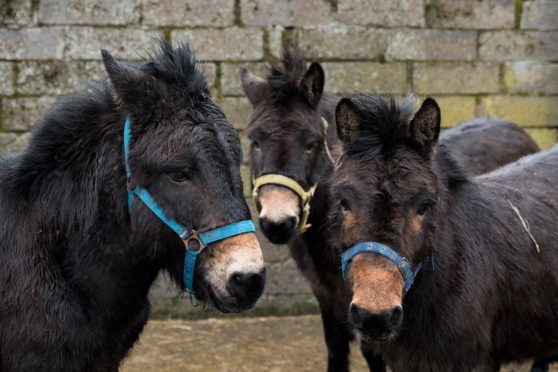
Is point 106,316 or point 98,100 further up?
point 98,100

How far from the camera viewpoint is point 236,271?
241 centimetres

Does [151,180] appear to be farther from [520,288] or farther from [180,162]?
[520,288]

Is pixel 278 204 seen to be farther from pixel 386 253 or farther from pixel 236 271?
pixel 236 271

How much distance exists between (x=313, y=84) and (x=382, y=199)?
73.8 inches

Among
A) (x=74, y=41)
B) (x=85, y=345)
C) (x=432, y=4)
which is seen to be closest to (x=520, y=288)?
(x=85, y=345)

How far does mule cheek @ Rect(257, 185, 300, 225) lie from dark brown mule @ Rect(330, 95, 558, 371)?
76cm

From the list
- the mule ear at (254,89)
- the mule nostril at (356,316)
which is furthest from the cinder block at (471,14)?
the mule nostril at (356,316)

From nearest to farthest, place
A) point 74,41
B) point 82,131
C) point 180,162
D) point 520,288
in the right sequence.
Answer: point 180,162 < point 82,131 < point 520,288 < point 74,41

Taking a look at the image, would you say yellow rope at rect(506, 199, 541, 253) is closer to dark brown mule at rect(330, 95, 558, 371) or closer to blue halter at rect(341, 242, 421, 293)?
dark brown mule at rect(330, 95, 558, 371)

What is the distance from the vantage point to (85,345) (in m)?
2.58

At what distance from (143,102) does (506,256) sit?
192 cm

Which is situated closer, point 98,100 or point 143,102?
point 143,102

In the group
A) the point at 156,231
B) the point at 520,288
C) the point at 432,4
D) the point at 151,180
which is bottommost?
the point at 520,288

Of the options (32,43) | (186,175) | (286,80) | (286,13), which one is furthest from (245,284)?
(32,43)
